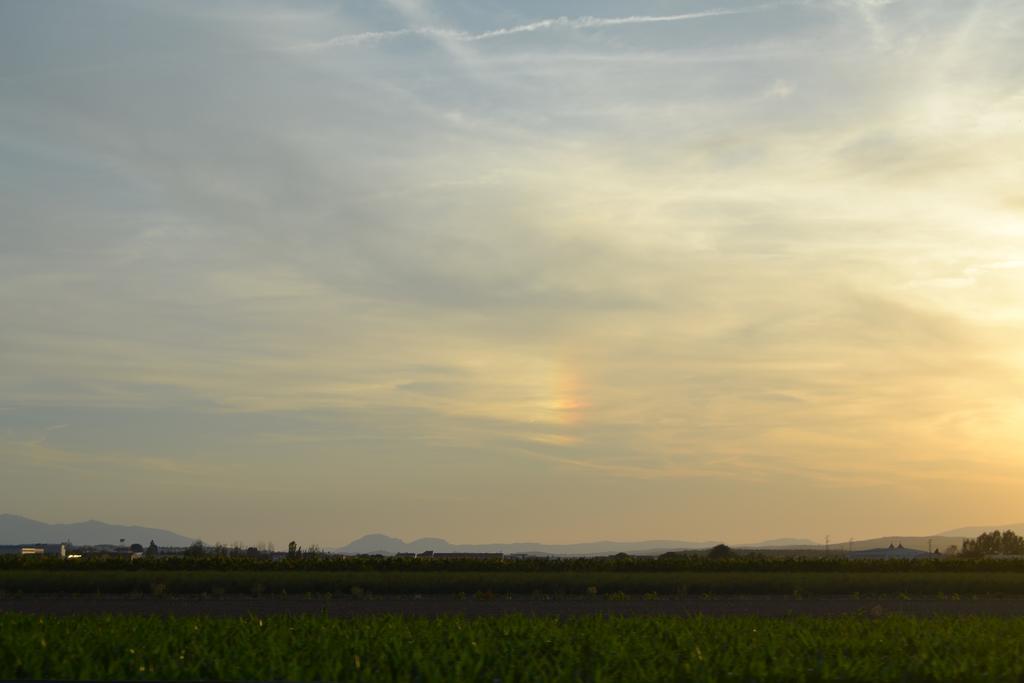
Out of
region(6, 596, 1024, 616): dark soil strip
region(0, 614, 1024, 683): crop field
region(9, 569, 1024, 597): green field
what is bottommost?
region(0, 614, 1024, 683): crop field

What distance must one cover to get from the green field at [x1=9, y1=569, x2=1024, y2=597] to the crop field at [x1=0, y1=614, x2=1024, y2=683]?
36393 mm

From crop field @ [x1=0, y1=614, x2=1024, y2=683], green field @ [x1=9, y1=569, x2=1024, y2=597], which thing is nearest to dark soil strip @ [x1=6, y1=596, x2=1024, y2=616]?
green field @ [x1=9, y1=569, x2=1024, y2=597]

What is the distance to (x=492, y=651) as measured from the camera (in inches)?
898

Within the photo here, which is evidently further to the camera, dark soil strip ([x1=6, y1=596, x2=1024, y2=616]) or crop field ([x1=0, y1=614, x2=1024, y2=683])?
dark soil strip ([x1=6, y1=596, x2=1024, y2=616])

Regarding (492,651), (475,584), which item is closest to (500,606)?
(475,584)

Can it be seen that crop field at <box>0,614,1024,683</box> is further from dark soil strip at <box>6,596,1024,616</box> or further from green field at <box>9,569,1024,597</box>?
green field at <box>9,569,1024,597</box>

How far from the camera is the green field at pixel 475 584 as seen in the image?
65.1 m

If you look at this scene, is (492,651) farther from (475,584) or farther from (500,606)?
(475,584)

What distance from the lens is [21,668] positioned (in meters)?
20.2

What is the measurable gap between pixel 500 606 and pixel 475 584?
49.8 ft

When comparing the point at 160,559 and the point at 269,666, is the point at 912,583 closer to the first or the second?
the point at 160,559

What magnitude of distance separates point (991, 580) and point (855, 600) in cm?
1845

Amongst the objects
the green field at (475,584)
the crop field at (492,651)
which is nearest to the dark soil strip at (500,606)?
the green field at (475,584)

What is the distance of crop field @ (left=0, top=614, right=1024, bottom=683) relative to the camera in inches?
781
